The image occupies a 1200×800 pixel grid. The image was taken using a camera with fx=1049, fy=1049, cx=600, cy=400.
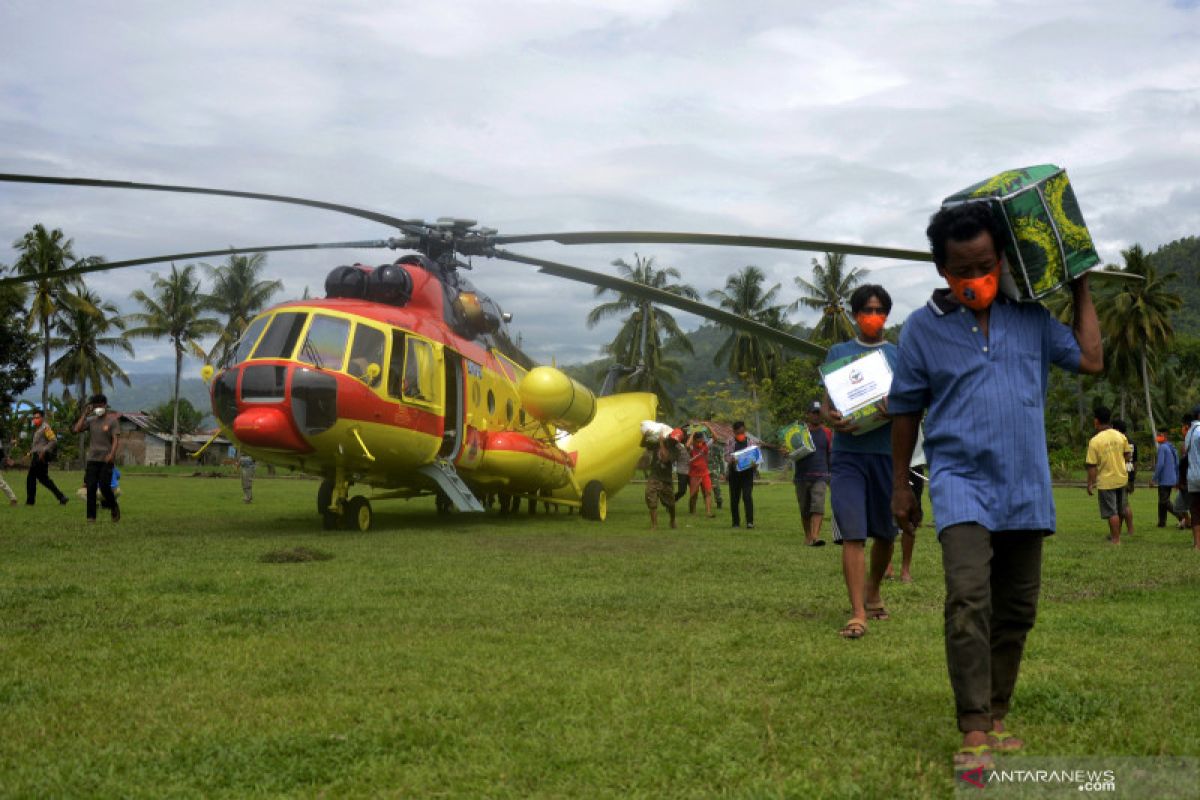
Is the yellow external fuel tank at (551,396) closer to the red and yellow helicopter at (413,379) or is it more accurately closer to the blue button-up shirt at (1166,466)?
the red and yellow helicopter at (413,379)

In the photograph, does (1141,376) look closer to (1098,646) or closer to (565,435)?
(565,435)

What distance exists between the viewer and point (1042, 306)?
12.1 ft

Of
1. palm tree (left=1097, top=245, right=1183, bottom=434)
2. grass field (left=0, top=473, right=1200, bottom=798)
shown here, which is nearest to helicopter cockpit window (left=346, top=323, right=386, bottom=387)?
grass field (left=0, top=473, right=1200, bottom=798)

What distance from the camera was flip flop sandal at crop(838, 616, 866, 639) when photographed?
18.4 ft

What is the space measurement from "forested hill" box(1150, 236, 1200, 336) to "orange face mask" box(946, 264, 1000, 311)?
296ft

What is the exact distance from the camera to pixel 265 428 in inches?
452

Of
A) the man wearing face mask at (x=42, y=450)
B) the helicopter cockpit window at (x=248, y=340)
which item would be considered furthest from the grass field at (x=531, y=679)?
the man wearing face mask at (x=42, y=450)

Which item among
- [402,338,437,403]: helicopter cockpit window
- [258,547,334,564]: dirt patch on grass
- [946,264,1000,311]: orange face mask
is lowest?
[258,547,334,564]: dirt patch on grass

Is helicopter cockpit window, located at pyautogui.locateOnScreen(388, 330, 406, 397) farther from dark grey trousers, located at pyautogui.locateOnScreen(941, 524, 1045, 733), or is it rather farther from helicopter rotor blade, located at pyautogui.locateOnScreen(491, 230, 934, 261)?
dark grey trousers, located at pyautogui.locateOnScreen(941, 524, 1045, 733)

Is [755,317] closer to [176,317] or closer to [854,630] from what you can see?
[176,317]

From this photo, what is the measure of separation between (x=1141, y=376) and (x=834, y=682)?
188 ft

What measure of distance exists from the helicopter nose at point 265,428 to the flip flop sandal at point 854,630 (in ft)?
25.0

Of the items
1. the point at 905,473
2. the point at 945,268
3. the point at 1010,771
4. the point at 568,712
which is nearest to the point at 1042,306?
the point at 945,268

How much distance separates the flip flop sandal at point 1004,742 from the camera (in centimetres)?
340
